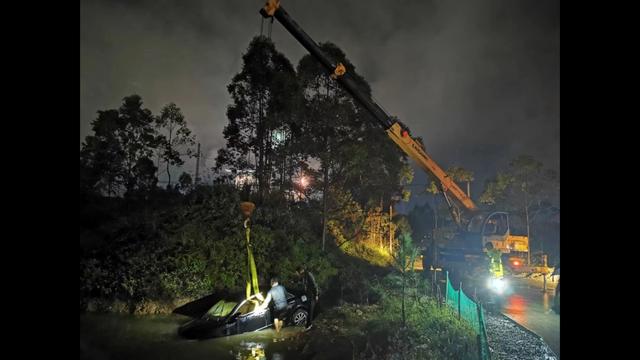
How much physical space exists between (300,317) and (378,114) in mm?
5105

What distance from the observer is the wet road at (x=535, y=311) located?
258 inches

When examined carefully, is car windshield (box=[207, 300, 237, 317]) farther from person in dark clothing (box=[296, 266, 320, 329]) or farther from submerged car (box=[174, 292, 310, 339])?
person in dark clothing (box=[296, 266, 320, 329])

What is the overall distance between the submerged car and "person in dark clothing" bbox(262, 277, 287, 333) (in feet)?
0.29

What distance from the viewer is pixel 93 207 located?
9086mm

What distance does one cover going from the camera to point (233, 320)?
6246mm

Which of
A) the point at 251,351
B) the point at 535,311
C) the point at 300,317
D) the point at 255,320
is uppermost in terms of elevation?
the point at 255,320

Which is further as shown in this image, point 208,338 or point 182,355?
point 208,338

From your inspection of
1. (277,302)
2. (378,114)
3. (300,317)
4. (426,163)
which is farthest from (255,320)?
(426,163)

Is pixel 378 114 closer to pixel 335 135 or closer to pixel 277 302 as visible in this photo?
pixel 335 135

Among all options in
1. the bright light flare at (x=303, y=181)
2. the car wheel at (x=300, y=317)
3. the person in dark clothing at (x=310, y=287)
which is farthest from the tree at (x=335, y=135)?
the car wheel at (x=300, y=317)

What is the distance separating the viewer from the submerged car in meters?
6.14
